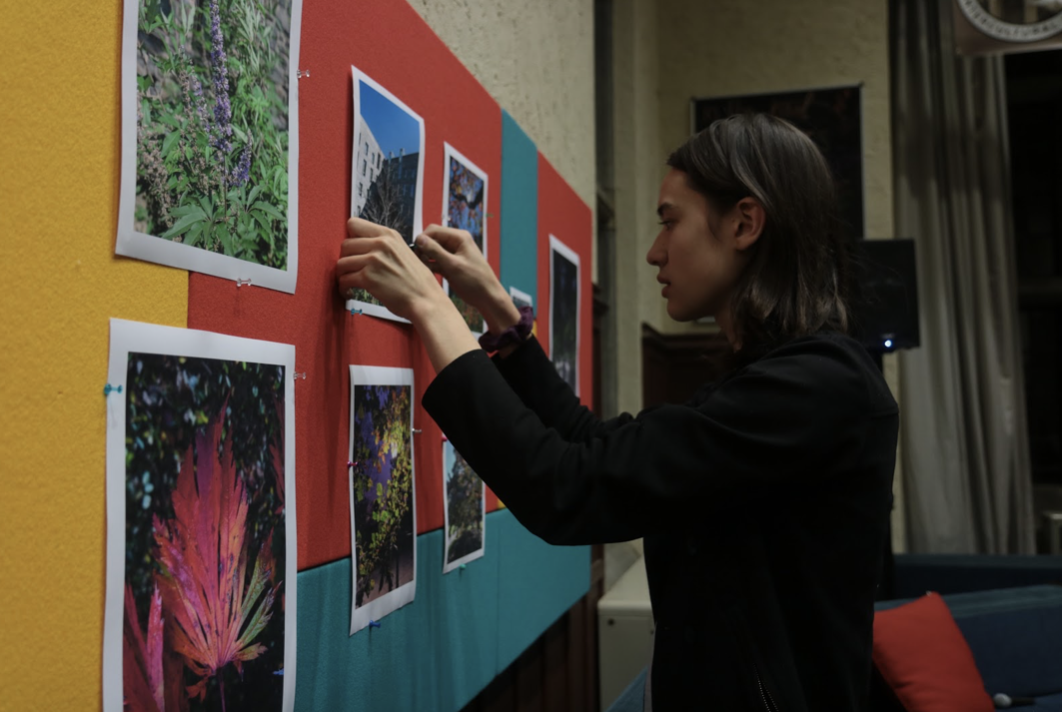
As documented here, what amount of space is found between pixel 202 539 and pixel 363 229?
0.43 metres

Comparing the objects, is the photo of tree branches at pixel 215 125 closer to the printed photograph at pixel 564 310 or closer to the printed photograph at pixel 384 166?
the printed photograph at pixel 384 166

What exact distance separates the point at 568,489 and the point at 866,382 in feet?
1.17

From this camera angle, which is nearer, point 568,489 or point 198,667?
point 198,667

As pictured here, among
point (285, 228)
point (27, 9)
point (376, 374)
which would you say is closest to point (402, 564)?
point (376, 374)

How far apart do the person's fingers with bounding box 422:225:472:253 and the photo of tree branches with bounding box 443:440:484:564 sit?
334mm

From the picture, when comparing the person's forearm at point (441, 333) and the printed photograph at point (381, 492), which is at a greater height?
the person's forearm at point (441, 333)

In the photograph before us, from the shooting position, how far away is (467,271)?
126 centimetres

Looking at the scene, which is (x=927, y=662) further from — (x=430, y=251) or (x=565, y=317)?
(x=430, y=251)

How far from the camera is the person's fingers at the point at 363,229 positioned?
43.2 inches

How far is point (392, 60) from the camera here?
1239mm

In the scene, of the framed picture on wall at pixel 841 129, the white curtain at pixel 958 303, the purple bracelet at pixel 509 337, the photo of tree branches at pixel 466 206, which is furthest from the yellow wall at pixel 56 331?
the white curtain at pixel 958 303

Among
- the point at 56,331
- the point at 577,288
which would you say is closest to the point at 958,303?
the point at 577,288

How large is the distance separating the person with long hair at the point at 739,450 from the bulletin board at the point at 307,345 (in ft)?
0.44

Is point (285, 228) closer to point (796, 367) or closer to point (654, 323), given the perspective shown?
point (796, 367)
